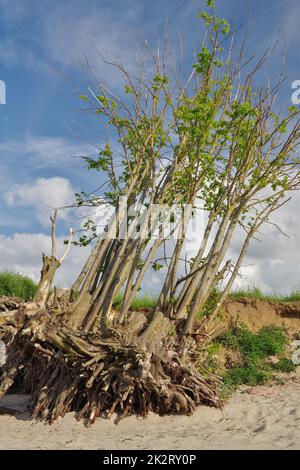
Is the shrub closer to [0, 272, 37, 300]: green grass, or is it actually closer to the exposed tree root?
the exposed tree root

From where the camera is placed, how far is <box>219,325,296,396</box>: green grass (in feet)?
30.1

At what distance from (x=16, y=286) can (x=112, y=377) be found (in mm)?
6925

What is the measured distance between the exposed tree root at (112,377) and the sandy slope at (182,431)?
6.9 inches

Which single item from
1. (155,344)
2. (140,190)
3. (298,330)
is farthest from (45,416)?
(298,330)

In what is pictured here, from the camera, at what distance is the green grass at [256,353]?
9164mm

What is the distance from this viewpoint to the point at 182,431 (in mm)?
6223

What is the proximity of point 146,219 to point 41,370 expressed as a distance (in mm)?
2778

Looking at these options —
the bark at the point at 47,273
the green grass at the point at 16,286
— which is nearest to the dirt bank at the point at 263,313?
the bark at the point at 47,273

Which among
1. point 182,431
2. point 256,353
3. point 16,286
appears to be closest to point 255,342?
point 256,353

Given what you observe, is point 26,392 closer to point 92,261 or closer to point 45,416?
point 45,416

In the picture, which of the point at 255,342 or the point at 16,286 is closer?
the point at 255,342

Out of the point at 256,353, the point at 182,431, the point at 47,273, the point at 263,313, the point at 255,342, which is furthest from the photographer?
the point at 263,313

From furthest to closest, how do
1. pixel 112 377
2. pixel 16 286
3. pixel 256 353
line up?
pixel 16 286 < pixel 256 353 < pixel 112 377

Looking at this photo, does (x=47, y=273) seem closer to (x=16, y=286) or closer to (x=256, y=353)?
(x=256, y=353)
